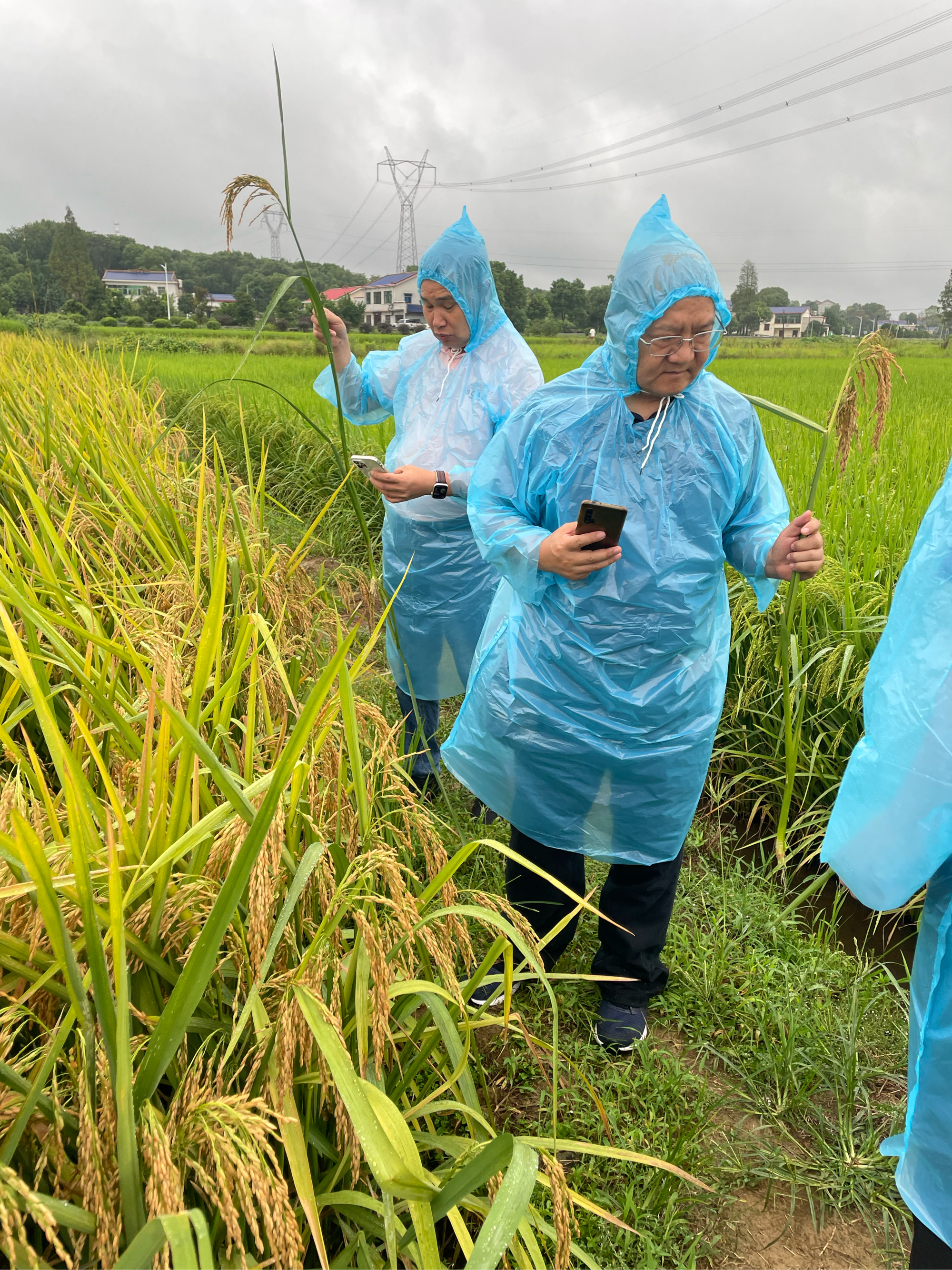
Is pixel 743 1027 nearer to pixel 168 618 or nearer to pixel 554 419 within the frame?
pixel 554 419

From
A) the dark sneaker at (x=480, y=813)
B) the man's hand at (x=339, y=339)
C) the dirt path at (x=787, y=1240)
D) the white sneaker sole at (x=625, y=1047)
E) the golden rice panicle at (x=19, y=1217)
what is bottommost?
the dirt path at (x=787, y=1240)

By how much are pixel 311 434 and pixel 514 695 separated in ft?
18.1

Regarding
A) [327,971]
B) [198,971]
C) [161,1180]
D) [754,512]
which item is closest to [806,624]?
[754,512]

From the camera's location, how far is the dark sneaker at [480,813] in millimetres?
2678

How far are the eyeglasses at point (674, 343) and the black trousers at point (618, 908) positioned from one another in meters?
1.14

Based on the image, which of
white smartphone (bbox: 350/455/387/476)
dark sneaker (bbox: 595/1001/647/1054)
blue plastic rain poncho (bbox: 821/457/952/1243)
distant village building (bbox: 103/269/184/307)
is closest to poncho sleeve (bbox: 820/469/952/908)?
blue plastic rain poncho (bbox: 821/457/952/1243)

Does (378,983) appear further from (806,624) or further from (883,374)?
(806,624)

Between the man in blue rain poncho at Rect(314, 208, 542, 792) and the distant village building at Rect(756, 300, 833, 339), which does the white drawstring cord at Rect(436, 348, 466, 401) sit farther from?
the distant village building at Rect(756, 300, 833, 339)

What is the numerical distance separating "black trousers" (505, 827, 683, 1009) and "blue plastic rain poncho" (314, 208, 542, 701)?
0.87 metres

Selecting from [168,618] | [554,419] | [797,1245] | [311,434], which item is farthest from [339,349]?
[311,434]

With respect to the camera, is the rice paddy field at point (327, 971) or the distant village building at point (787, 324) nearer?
the rice paddy field at point (327, 971)

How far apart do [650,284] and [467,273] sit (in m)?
1.11

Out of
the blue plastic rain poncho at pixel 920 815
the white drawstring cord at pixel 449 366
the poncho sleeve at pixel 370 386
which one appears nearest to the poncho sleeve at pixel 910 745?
the blue plastic rain poncho at pixel 920 815

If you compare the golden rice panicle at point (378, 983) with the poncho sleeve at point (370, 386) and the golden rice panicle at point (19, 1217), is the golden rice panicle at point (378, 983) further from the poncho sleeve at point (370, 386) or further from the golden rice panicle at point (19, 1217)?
the poncho sleeve at point (370, 386)
